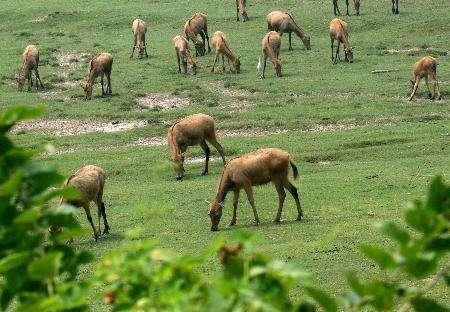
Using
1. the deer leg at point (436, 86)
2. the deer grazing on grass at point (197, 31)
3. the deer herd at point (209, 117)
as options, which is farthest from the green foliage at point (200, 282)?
the deer grazing on grass at point (197, 31)

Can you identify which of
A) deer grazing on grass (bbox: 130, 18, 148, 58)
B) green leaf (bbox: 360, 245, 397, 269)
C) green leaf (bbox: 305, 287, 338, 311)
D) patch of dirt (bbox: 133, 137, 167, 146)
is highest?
green leaf (bbox: 360, 245, 397, 269)

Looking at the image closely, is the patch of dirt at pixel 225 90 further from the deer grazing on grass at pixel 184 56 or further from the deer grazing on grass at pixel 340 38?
the deer grazing on grass at pixel 340 38

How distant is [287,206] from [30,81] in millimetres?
14571

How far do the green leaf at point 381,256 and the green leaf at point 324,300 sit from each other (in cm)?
13

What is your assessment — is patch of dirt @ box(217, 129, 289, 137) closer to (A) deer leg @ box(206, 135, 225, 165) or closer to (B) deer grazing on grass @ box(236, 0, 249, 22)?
(A) deer leg @ box(206, 135, 225, 165)

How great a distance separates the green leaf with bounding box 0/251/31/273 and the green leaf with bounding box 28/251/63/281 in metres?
0.06

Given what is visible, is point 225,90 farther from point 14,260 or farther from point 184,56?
point 14,260

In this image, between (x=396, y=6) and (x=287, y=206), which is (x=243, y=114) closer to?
(x=287, y=206)

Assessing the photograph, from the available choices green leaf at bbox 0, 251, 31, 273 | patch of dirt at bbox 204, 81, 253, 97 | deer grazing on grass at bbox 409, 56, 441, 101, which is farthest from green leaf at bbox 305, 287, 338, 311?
patch of dirt at bbox 204, 81, 253, 97

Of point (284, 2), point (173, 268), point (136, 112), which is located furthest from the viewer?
point (284, 2)

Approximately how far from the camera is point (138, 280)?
2180mm

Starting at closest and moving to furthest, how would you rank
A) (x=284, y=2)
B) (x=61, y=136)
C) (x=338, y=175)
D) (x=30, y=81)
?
(x=338, y=175), (x=61, y=136), (x=30, y=81), (x=284, y=2)

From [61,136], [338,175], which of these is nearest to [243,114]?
[61,136]

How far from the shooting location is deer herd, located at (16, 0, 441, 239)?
16125mm
